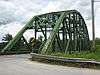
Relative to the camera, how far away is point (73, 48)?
42.5m

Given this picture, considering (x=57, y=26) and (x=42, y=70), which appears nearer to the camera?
(x=42, y=70)

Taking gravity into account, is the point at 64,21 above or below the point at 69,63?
above

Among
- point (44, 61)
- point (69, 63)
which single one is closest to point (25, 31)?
point (44, 61)

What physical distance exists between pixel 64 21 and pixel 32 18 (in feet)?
12.8

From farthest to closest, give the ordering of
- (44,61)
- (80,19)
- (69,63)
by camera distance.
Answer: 1. (80,19)
2. (44,61)
3. (69,63)

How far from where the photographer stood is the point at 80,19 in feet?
152

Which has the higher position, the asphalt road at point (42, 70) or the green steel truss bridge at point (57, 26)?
the green steel truss bridge at point (57, 26)

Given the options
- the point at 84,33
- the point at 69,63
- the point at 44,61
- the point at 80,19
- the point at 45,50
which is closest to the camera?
the point at 69,63

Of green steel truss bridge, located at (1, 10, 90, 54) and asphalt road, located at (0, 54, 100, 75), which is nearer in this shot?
asphalt road, located at (0, 54, 100, 75)

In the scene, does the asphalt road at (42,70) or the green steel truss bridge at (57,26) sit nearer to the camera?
the asphalt road at (42,70)

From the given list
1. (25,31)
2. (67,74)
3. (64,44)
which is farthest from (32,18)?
A: (67,74)

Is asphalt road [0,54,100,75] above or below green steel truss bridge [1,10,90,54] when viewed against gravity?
below

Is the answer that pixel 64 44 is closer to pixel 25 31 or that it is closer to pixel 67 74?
pixel 25 31

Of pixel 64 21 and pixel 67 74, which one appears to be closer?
pixel 67 74
